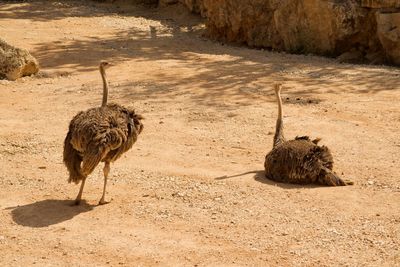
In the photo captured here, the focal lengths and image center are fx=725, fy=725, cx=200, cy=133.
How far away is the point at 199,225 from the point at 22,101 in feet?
17.7

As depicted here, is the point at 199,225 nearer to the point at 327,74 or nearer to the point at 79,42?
the point at 327,74

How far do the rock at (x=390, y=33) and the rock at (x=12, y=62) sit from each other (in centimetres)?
657

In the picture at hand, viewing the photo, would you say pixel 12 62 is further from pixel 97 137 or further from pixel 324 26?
pixel 324 26

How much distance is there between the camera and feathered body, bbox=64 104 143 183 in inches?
265

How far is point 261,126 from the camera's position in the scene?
9773mm

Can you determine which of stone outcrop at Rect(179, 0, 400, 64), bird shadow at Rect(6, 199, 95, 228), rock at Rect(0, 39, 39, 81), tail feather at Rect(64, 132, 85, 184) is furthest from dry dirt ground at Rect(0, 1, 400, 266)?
stone outcrop at Rect(179, 0, 400, 64)

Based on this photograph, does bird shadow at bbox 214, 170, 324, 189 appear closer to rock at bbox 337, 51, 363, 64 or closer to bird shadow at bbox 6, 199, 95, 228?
bird shadow at bbox 6, 199, 95, 228

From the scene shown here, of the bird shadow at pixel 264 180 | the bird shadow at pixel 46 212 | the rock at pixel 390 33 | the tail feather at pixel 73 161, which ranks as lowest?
the bird shadow at pixel 46 212

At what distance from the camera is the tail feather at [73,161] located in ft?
22.8

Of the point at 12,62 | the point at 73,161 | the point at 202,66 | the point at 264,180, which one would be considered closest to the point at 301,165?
the point at 264,180

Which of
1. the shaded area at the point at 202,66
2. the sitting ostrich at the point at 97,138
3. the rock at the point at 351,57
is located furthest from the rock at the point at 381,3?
the sitting ostrich at the point at 97,138

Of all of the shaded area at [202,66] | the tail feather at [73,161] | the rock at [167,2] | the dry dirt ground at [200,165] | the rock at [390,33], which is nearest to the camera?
the dry dirt ground at [200,165]

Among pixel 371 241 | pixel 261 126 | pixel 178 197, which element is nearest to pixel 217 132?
pixel 261 126

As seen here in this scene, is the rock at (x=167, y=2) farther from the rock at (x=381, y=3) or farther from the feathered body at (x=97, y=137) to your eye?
the feathered body at (x=97, y=137)
